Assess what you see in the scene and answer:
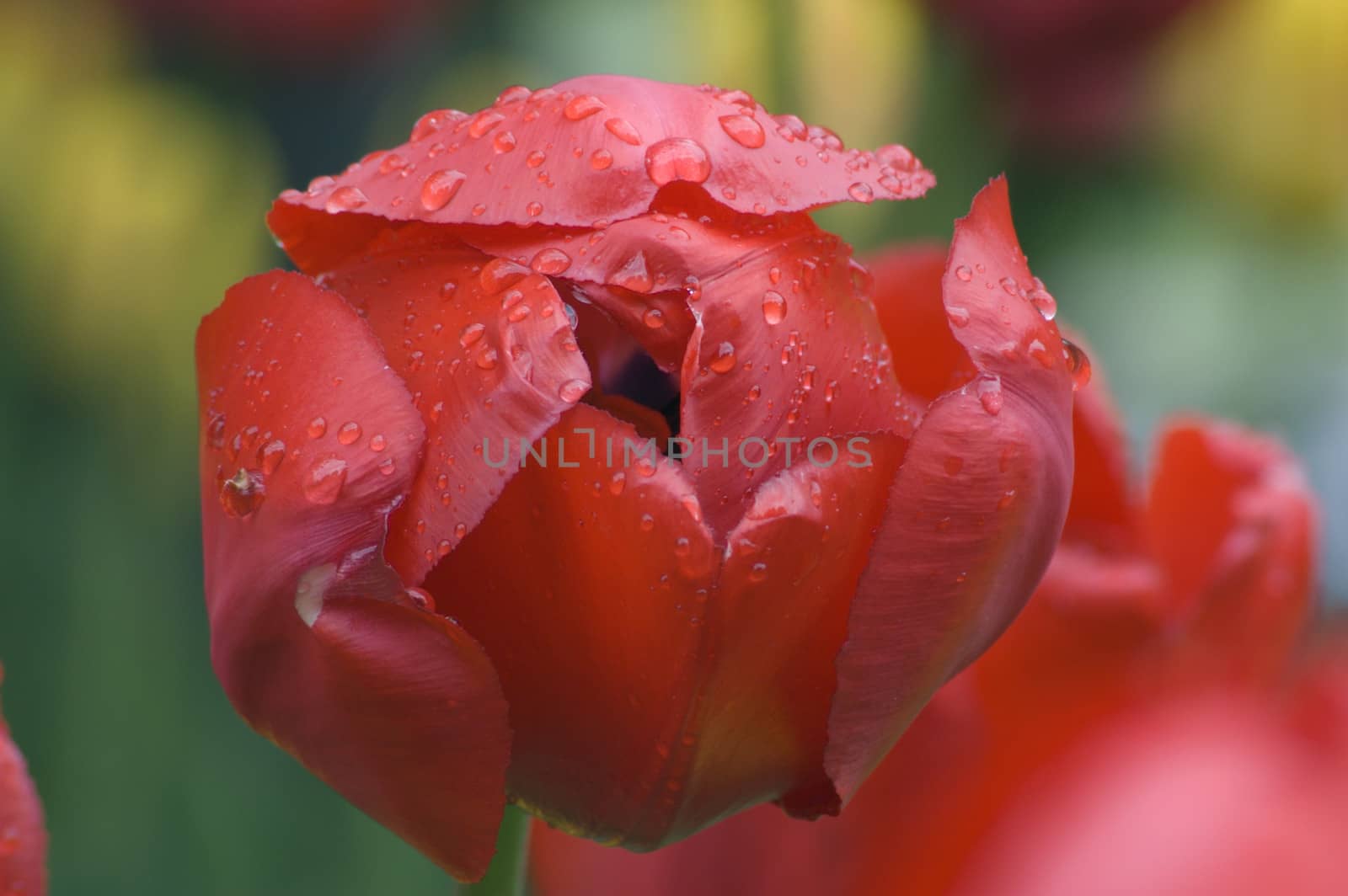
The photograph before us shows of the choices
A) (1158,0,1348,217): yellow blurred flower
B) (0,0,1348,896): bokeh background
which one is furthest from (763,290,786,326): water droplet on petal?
(1158,0,1348,217): yellow blurred flower

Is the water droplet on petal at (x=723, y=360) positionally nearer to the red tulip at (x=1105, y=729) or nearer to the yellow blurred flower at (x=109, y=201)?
the red tulip at (x=1105, y=729)

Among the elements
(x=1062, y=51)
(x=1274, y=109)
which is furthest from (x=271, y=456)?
(x=1274, y=109)

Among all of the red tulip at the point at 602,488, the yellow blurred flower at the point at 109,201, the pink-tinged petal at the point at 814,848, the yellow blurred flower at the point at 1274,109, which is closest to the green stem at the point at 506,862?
the red tulip at the point at 602,488

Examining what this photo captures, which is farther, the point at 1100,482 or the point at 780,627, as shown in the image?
the point at 1100,482

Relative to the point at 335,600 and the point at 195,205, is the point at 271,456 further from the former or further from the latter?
the point at 195,205

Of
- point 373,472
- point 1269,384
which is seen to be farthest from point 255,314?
point 1269,384

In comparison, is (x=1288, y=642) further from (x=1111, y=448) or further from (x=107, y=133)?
(x=107, y=133)
